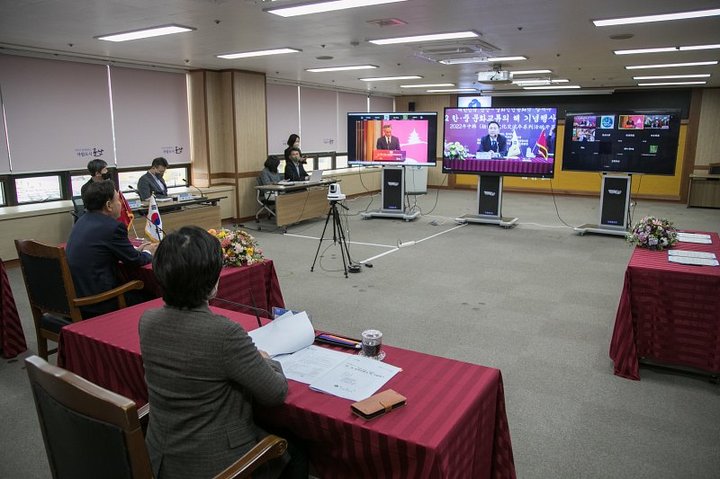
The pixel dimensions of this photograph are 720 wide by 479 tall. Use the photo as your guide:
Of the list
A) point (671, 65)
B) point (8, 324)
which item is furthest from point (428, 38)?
point (8, 324)

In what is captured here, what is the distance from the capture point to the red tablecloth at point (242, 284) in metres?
3.47

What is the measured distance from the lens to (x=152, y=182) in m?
7.11

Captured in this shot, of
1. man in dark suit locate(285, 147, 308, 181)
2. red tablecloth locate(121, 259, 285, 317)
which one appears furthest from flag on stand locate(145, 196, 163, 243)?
man in dark suit locate(285, 147, 308, 181)

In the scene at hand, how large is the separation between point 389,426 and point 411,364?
44cm

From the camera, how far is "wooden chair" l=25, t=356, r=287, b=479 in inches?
48.9

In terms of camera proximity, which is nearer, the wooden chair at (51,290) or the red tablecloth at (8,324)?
the wooden chair at (51,290)

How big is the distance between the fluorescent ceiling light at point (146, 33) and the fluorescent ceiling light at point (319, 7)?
1239 millimetres

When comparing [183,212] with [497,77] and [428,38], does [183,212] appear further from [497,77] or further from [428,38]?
[497,77]

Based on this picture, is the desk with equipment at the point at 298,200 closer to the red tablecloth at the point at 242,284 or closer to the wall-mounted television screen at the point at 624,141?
the wall-mounted television screen at the point at 624,141

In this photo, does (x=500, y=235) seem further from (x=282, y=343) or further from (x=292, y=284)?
(x=282, y=343)

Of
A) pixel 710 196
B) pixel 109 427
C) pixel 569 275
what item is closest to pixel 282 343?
pixel 109 427

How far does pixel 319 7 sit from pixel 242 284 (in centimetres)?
244

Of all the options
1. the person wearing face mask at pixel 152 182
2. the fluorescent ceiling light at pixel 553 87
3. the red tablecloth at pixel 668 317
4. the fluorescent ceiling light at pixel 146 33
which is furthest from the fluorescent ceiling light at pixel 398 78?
the red tablecloth at pixel 668 317

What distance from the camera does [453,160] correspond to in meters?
8.98
